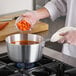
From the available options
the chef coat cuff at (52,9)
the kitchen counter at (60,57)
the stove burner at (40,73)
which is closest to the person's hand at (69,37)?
the kitchen counter at (60,57)

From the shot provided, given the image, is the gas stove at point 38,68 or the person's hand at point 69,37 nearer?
the gas stove at point 38,68

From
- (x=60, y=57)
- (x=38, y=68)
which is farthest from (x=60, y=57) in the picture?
(x=38, y=68)

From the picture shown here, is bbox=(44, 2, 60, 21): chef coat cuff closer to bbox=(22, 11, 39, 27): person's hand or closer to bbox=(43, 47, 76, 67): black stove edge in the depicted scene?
bbox=(22, 11, 39, 27): person's hand

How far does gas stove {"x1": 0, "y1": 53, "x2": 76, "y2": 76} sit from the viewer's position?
0.69 m

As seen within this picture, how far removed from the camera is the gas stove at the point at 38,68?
688 millimetres

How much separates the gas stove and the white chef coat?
38 centimetres

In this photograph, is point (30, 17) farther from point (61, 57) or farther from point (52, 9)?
point (61, 57)

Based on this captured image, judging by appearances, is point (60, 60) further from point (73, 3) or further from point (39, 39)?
point (73, 3)

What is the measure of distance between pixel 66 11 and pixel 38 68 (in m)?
0.54

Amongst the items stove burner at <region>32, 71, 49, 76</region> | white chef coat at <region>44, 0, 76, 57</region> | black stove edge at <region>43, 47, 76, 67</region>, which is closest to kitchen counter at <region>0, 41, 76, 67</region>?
black stove edge at <region>43, 47, 76, 67</region>

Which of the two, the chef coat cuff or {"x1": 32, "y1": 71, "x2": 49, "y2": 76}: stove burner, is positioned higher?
the chef coat cuff

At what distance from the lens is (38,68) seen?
0.73 meters

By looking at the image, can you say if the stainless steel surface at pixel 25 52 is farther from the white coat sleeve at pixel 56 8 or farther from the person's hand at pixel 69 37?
the white coat sleeve at pixel 56 8

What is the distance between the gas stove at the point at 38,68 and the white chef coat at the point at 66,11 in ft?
1.24
